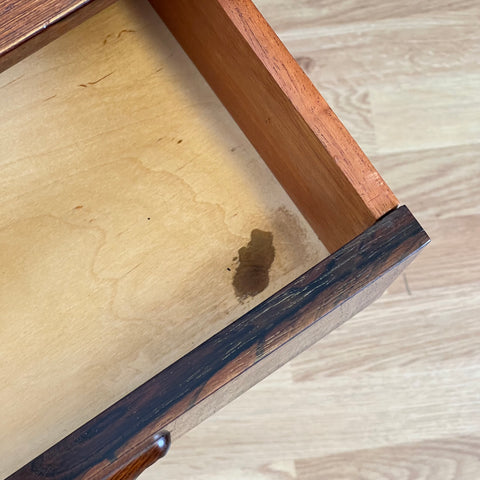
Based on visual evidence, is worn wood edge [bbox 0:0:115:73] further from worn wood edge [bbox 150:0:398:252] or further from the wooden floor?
the wooden floor

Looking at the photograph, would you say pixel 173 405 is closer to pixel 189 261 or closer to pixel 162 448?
pixel 162 448

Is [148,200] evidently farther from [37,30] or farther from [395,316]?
[395,316]

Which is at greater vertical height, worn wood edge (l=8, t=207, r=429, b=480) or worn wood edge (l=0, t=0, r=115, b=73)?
worn wood edge (l=0, t=0, r=115, b=73)

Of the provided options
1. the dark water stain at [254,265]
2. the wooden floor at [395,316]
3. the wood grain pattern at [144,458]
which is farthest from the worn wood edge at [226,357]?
the wooden floor at [395,316]

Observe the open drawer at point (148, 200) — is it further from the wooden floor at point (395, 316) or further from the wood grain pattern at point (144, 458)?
the wooden floor at point (395, 316)

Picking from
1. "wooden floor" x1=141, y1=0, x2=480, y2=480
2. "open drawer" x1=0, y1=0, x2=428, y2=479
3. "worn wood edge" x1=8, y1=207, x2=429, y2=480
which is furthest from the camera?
"wooden floor" x1=141, y1=0, x2=480, y2=480

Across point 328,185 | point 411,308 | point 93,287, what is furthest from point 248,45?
point 411,308

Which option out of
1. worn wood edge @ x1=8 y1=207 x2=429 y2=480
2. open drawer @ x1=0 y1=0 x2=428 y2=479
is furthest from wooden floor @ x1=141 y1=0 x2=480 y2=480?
worn wood edge @ x1=8 y1=207 x2=429 y2=480

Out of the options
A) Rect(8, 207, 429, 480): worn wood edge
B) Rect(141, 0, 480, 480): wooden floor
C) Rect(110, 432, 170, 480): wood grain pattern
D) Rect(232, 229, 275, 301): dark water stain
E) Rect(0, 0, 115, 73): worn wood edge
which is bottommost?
Rect(141, 0, 480, 480): wooden floor
